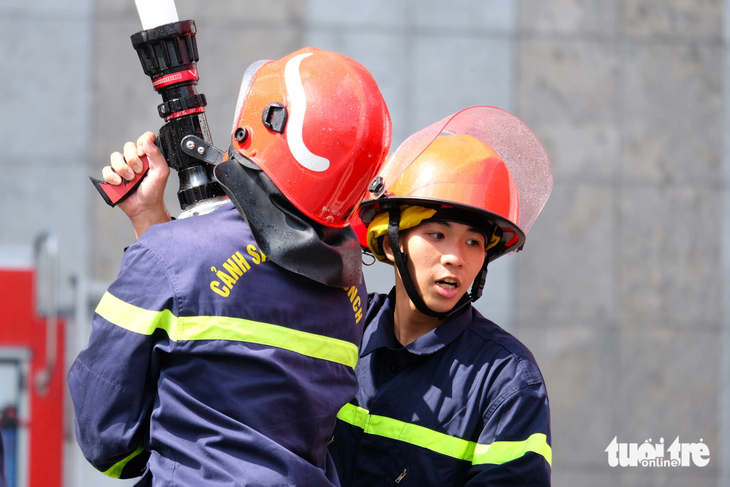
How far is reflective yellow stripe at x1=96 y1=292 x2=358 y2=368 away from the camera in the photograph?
1.46 meters

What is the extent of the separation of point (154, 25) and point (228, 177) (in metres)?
0.42

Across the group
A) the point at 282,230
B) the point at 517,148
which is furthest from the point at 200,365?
the point at 517,148

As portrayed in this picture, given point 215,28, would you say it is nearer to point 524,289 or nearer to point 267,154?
point 524,289

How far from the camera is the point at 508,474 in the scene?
1.97 metres

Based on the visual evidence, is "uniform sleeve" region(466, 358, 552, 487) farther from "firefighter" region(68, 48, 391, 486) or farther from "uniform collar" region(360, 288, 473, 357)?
"firefighter" region(68, 48, 391, 486)

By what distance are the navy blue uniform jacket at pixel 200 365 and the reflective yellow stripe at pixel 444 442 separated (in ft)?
1.95

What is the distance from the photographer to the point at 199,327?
1467mm

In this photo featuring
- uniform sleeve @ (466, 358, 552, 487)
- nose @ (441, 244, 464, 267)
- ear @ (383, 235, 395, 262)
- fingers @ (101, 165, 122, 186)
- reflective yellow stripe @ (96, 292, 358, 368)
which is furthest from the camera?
ear @ (383, 235, 395, 262)

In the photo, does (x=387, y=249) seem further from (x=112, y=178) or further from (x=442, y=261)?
(x=112, y=178)

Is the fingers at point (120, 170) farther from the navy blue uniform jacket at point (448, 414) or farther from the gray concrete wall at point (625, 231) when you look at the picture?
the gray concrete wall at point (625, 231)

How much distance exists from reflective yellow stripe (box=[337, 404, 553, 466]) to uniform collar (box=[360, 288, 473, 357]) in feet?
0.67

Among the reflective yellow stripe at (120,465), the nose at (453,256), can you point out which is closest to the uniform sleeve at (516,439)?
the nose at (453,256)

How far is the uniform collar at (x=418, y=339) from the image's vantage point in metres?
2.24

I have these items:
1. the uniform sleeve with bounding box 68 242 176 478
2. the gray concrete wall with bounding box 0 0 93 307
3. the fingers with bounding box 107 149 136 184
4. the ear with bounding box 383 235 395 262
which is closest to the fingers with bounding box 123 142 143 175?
the fingers with bounding box 107 149 136 184
